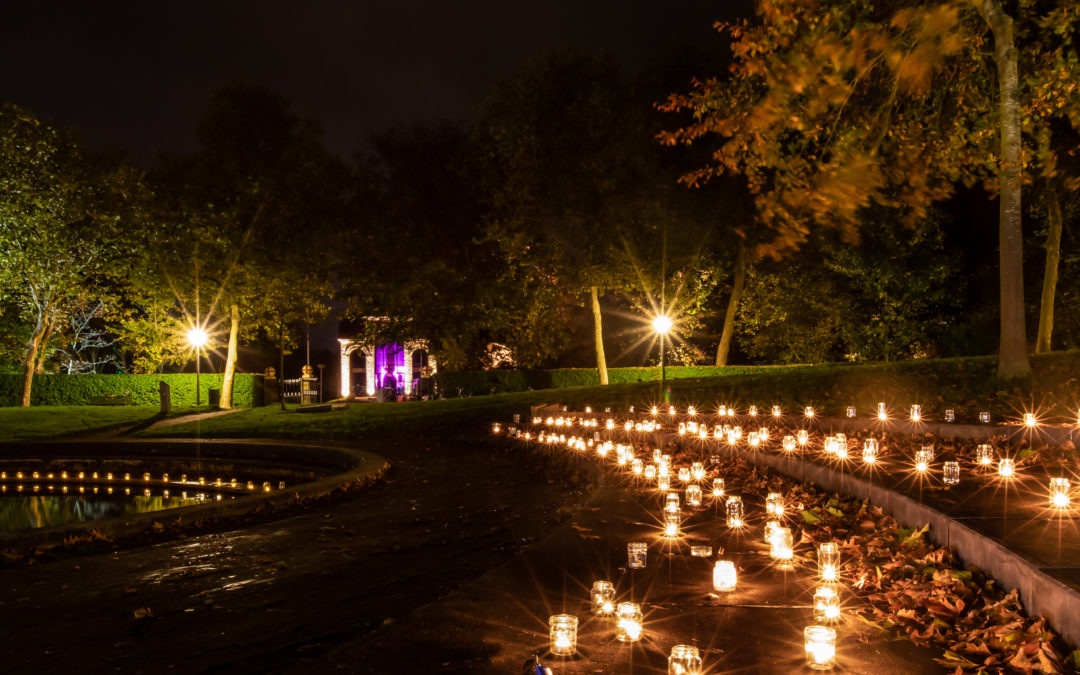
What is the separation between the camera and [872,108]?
1375cm

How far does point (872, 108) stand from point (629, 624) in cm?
1165

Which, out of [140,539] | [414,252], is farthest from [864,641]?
[414,252]

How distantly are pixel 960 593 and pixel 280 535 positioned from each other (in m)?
6.00

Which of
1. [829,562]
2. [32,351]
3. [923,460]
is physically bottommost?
[829,562]

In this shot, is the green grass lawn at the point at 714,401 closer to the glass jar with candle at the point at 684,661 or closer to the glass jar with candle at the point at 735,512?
the glass jar with candle at the point at 735,512

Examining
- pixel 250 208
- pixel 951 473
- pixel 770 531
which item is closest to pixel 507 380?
pixel 250 208

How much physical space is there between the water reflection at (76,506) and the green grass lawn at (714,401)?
9339mm

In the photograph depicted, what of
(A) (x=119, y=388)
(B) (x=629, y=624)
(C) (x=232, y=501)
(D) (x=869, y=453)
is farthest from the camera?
(A) (x=119, y=388)

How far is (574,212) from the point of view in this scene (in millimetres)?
32500

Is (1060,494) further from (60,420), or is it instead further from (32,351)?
(32,351)

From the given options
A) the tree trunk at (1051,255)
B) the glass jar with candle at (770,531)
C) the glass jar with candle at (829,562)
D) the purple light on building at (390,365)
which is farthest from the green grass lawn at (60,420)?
the tree trunk at (1051,255)

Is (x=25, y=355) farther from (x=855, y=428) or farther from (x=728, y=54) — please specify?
(x=855, y=428)

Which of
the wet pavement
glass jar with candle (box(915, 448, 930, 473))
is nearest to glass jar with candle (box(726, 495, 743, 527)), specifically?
the wet pavement

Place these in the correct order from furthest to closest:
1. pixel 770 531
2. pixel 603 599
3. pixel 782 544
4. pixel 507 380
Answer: pixel 507 380, pixel 770 531, pixel 782 544, pixel 603 599
